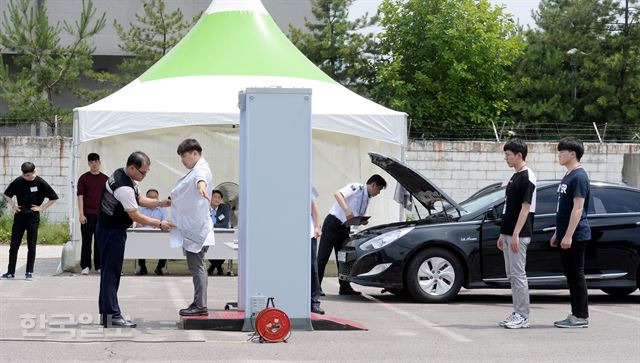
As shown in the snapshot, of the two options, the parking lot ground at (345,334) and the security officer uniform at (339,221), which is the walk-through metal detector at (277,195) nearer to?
the parking lot ground at (345,334)

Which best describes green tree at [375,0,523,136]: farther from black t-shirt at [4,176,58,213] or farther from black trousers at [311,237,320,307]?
black trousers at [311,237,320,307]

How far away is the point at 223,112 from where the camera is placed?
16359mm

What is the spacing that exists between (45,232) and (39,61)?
14166 millimetres

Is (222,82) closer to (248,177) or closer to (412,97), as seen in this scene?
(248,177)

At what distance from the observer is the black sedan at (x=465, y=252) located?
1246 cm

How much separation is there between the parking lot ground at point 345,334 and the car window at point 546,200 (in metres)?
1.15

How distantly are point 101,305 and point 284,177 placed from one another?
212cm

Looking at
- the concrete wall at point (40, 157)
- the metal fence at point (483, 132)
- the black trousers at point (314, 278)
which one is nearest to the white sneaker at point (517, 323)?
the black trousers at point (314, 278)

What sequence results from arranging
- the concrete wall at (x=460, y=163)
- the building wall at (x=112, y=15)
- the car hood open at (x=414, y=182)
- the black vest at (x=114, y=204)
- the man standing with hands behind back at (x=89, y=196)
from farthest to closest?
the building wall at (x=112, y=15)
the concrete wall at (x=460, y=163)
the man standing with hands behind back at (x=89, y=196)
the car hood open at (x=414, y=182)
the black vest at (x=114, y=204)

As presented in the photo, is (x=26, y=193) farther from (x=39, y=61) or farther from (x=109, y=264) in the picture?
(x=39, y=61)

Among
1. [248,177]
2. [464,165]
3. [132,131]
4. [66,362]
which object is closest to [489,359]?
[248,177]

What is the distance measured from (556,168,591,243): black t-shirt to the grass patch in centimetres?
1423

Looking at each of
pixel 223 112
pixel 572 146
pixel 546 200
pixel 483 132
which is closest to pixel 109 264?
pixel 572 146

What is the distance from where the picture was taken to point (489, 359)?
838 centimetres
